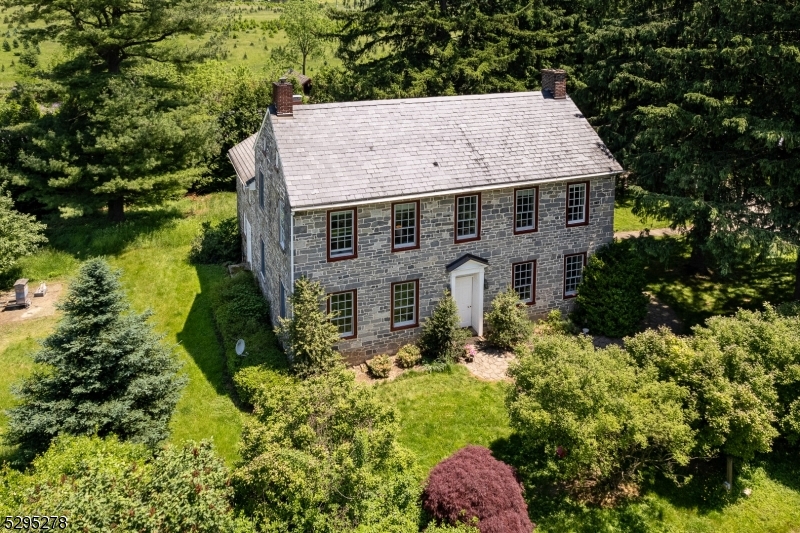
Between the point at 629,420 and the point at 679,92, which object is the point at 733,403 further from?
the point at 679,92

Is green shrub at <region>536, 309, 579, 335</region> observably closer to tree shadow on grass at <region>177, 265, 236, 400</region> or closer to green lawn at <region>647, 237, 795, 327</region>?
green lawn at <region>647, 237, 795, 327</region>

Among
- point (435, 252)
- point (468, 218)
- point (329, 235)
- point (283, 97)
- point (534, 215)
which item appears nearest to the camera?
point (329, 235)

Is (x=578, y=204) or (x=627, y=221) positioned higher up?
(x=578, y=204)

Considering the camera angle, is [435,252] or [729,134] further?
[729,134]

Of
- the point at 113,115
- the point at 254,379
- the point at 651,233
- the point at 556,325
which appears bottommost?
the point at 556,325

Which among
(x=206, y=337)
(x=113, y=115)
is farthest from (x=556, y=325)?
(x=113, y=115)

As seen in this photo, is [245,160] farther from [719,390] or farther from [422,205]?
[719,390]

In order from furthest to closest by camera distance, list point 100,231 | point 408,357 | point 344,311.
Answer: point 100,231 < point 408,357 < point 344,311

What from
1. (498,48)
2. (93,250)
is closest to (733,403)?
(498,48)
